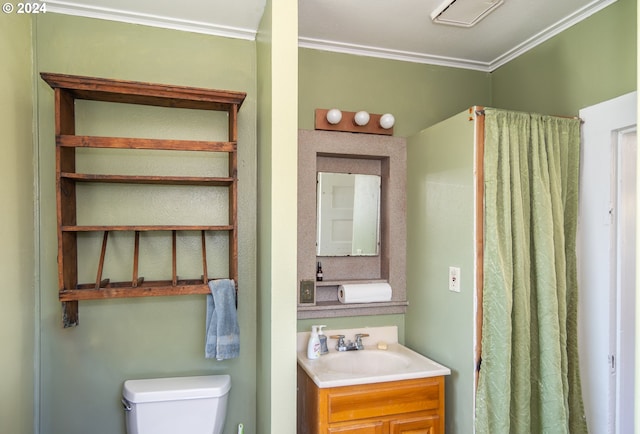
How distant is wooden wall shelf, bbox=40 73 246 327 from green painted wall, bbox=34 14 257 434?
10 cm

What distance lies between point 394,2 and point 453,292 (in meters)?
1.48

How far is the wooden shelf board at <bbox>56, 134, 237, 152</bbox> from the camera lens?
73.4 inches

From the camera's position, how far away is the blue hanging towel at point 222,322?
2.02m

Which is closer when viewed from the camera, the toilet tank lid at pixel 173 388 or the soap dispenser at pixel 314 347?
the toilet tank lid at pixel 173 388

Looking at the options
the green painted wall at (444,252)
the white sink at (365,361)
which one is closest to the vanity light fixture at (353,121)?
the green painted wall at (444,252)

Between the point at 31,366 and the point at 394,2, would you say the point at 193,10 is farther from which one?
the point at 31,366

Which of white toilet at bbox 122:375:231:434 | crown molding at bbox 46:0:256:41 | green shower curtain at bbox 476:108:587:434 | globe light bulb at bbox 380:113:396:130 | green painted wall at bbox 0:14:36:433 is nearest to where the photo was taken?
green painted wall at bbox 0:14:36:433

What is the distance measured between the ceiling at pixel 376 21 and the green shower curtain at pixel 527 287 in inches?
22.7

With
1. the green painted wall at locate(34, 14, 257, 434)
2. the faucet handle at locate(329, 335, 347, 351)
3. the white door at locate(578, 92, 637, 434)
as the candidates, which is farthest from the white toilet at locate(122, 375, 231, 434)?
the white door at locate(578, 92, 637, 434)

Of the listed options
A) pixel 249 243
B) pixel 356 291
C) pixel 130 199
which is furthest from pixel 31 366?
pixel 356 291

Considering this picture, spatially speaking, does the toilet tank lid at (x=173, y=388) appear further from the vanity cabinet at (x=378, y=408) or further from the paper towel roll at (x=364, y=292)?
the paper towel roll at (x=364, y=292)

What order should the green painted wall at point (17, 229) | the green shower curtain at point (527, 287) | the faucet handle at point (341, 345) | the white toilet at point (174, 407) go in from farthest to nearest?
the faucet handle at point (341, 345), the white toilet at point (174, 407), the green shower curtain at point (527, 287), the green painted wall at point (17, 229)

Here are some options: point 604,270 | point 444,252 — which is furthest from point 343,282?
point 604,270

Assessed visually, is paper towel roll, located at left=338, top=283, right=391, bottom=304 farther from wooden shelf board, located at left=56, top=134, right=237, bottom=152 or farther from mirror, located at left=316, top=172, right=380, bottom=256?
wooden shelf board, located at left=56, top=134, right=237, bottom=152
